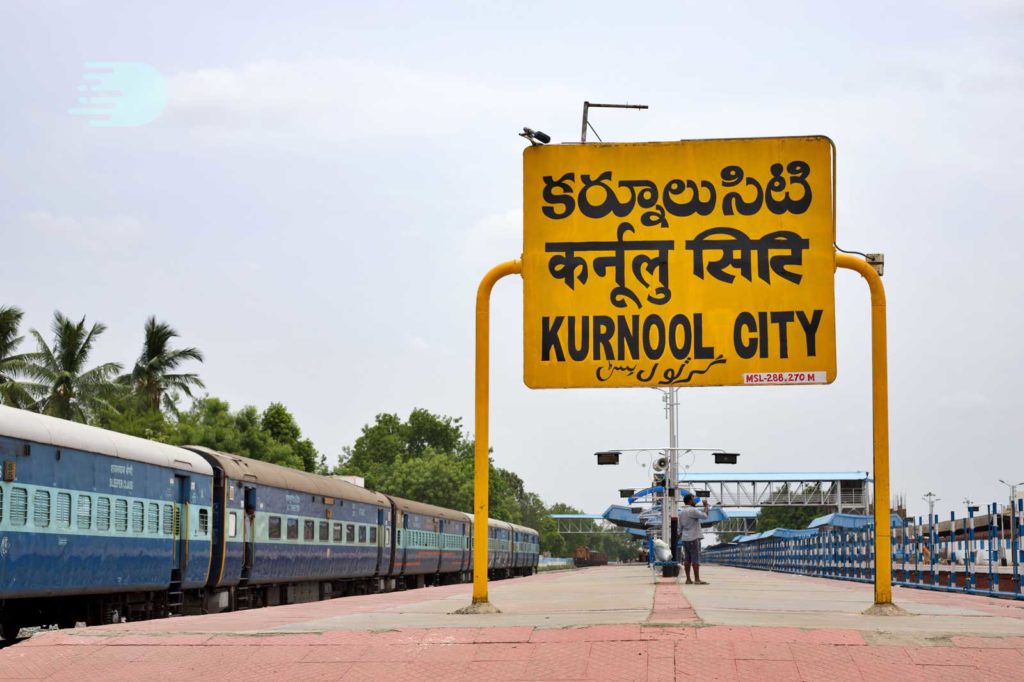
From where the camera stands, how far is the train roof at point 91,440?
1460 cm

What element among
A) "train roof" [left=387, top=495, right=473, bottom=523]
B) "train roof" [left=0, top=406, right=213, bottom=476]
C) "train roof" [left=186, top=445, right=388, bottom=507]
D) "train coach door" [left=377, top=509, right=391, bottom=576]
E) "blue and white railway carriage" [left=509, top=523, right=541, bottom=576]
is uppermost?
"train roof" [left=0, top=406, right=213, bottom=476]

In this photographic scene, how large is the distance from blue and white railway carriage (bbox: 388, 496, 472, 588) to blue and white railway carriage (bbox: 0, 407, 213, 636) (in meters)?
16.8

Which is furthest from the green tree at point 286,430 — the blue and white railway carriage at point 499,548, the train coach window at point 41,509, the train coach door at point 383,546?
the train coach window at point 41,509

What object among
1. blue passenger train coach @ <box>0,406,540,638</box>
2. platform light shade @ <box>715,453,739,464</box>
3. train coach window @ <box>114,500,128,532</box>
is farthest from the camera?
platform light shade @ <box>715,453,739,464</box>

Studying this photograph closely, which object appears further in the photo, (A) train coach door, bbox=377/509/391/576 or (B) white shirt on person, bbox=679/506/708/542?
(A) train coach door, bbox=377/509/391/576

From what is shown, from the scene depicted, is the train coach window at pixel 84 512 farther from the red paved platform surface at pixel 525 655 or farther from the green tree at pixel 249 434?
the green tree at pixel 249 434

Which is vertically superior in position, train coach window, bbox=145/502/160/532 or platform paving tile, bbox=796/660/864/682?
train coach window, bbox=145/502/160/532

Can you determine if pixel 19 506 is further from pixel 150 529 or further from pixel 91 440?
pixel 150 529

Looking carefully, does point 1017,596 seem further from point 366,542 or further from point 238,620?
point 366,542

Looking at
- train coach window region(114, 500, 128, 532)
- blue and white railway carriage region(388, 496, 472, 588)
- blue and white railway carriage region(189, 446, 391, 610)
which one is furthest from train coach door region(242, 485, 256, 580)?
blue and white railway carriage region(388, 496, 472, 588)

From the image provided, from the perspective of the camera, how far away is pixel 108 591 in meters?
17.1

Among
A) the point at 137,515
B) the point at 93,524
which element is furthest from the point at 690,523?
the point at 93,524

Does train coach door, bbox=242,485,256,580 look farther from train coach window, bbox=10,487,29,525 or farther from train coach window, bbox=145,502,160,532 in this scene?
train coach window, bbox=10,487,29,525

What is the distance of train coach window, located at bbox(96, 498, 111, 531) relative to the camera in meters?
16.7
